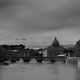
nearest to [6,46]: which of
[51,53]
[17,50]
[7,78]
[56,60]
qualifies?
[17,50]

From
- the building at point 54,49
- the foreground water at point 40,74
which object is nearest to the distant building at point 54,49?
the building at point 54,49

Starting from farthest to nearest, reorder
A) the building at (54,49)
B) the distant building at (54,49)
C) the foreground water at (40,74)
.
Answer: the distant building at (54,49), the building at (54,49), the foreground water at (40,74)

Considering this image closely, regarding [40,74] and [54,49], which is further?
[54,49]

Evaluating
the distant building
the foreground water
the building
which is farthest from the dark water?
the distant building

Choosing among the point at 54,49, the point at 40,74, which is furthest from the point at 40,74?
the point at 54,49

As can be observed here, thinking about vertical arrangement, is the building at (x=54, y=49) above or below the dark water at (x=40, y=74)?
above

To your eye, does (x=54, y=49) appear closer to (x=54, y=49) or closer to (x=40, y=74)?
(x=54, y=49)

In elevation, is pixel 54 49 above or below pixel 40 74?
above

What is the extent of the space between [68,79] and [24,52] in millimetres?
108073

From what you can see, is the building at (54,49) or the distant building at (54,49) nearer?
the building at (54,49)

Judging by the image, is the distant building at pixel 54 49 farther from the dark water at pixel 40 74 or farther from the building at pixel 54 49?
the dark water at pixel 40 74

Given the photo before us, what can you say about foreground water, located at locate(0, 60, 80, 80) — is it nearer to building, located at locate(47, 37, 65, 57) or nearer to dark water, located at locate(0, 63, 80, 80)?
dark water, located at locate(0, 63, 80, 80)

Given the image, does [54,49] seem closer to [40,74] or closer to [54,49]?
[54,49]

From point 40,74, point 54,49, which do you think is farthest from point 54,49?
point 40,74
